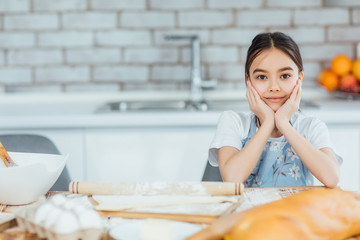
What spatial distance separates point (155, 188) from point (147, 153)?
1.17 meters

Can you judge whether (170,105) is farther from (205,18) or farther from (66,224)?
(66,224)

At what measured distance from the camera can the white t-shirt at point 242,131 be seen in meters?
1.44

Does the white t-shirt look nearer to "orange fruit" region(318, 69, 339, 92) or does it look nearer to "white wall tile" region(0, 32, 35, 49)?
"orange fruit" region(318, 69, 339, 92)

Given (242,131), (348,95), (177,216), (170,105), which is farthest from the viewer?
(170,105)

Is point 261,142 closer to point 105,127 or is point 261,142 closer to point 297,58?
point 297,58

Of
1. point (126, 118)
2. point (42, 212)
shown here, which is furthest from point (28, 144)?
point (42, 212)

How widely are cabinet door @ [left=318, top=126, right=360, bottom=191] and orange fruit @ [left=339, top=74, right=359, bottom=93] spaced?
0.43 meters

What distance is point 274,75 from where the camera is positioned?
1432mm

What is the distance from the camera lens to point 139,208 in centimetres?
90

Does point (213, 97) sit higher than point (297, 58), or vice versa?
point (297, 58)

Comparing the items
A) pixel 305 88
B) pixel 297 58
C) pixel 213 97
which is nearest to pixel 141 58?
pixel 213 97

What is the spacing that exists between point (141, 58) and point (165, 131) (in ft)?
2.11

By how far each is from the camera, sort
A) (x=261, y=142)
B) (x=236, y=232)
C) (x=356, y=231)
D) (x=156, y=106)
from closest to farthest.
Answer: (x=236, y=232)
(x=356, y=231)
(x=261, y=142)
(x=156, y=106)

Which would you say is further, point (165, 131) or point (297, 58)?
point (165, 131)
